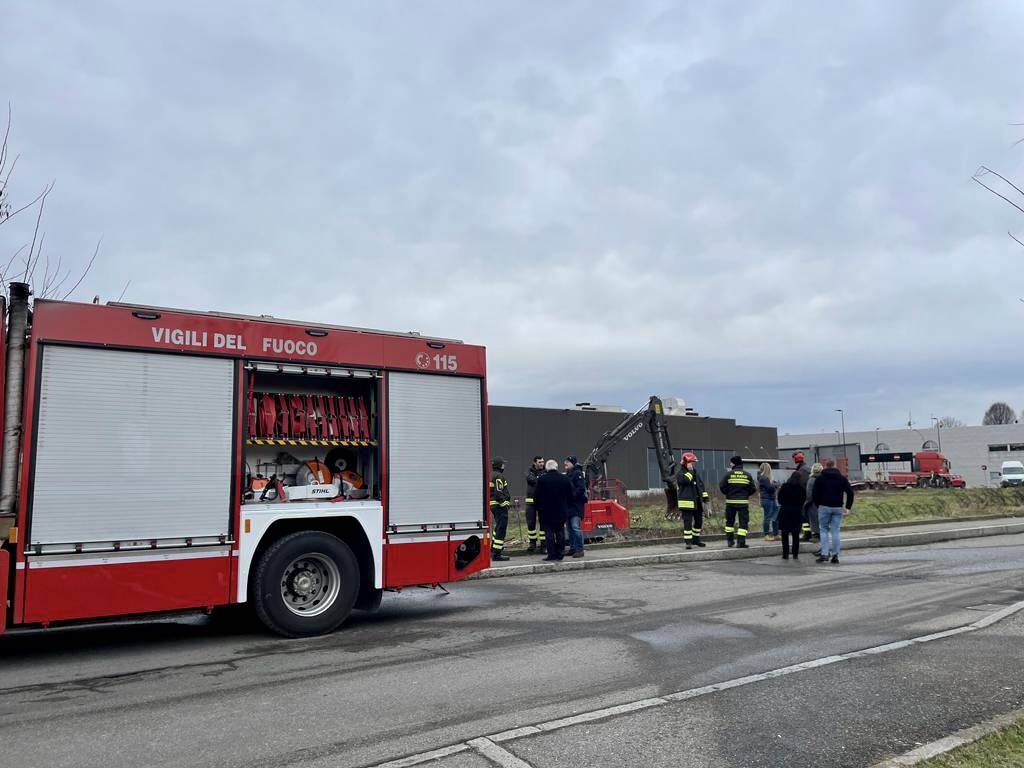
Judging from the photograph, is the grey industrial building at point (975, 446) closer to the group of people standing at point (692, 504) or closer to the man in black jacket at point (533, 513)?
the group of people standing at point (692, 504)

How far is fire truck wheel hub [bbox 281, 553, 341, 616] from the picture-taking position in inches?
311

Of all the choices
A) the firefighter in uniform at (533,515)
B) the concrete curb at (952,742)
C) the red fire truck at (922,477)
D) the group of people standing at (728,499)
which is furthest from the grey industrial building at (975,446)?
the concrete curb at (952,742)

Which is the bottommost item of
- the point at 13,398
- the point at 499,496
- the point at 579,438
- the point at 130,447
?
the point at 499,496

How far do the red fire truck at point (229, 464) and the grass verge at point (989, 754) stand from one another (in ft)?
17.9

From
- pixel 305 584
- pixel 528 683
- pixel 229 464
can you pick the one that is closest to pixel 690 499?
pixel 305 584

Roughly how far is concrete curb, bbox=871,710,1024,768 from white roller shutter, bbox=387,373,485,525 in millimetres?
5323

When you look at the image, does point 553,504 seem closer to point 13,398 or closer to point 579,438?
point 13,398

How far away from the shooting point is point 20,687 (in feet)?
19.6

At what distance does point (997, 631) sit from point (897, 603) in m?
1.68

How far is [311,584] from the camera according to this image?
8016mm

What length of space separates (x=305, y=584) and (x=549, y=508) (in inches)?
232

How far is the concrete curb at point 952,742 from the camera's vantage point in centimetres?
405

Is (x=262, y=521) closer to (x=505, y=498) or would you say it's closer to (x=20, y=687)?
(x=20, y=687)

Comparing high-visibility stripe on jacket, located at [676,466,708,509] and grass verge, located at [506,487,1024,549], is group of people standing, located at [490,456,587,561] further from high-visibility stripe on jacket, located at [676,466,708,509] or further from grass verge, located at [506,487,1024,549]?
high-visibility stripe on jacket, located at [676,466,708,509]
